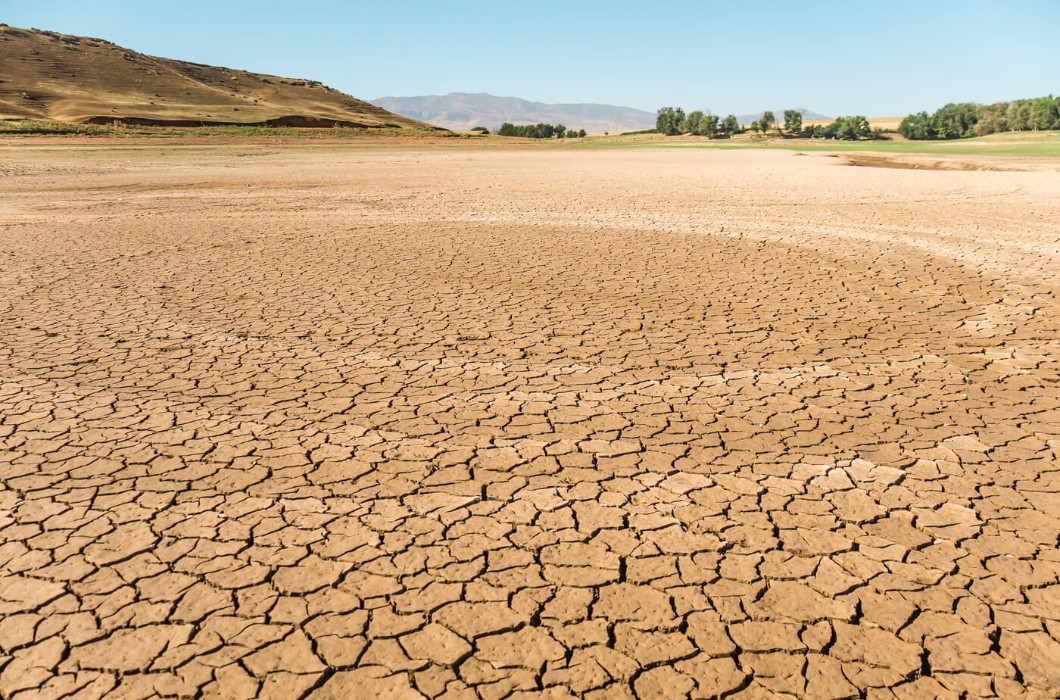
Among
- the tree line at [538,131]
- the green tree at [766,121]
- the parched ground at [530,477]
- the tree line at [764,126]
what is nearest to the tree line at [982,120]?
the tree line at [764,126]

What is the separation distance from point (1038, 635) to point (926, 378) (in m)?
2.99

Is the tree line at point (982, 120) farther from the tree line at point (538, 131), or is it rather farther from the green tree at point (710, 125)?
the tree line at point (538, 131)

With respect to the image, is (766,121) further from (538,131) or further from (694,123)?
(538,131)

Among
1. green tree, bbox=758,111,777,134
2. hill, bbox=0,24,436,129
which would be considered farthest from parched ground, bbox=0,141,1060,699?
green tree, bbox=758,111,777,134

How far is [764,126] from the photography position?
9462 centimetres

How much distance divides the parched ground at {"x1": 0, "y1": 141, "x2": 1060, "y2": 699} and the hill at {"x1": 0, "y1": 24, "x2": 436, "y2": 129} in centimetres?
4983

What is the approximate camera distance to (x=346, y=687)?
2.51 m

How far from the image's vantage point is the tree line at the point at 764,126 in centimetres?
8256

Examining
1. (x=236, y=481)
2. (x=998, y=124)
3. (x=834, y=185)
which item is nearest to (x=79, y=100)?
(x=834, y=185)

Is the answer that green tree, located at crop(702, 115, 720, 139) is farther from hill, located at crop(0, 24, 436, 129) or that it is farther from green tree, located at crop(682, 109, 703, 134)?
hill, located at crop(0, 24, 436, 129)

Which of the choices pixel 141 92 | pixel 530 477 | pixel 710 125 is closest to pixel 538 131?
pixel 710 125

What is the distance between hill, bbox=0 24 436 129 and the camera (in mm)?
54322

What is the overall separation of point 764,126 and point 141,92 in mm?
68669

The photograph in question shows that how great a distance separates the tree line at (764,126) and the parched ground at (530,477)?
7954cm
